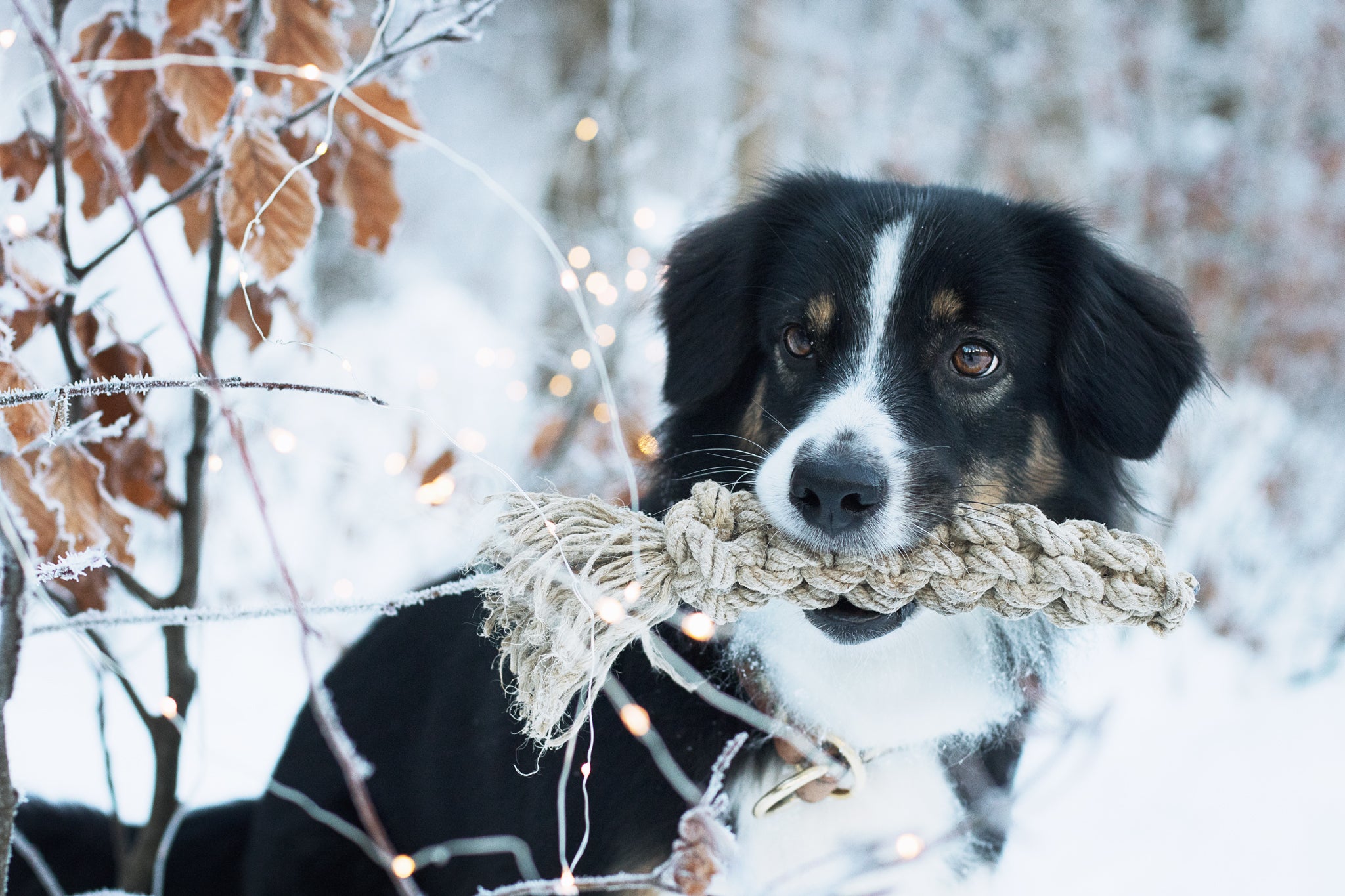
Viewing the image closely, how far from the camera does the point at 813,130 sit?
7898 mm

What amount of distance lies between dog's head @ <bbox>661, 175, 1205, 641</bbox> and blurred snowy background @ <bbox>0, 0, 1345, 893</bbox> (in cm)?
30

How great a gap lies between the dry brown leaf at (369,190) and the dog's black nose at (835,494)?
1.10m

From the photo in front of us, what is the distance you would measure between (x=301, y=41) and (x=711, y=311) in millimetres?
1012

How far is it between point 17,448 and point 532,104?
8.62m

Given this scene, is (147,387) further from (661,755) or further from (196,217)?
(661,755)

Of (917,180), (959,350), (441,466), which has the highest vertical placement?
(917,180)

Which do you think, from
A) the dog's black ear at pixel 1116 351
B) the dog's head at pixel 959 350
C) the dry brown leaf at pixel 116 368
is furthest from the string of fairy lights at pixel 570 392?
the dog's black ear at pixel 1116 351

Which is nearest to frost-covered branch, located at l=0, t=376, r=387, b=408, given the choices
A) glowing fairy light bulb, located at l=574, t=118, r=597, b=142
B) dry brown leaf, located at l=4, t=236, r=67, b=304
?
dry brown leaf, located at l=4, t=236, r=67, b=304

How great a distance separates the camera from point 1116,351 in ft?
6.63

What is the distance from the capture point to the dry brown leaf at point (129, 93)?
183 centimetres

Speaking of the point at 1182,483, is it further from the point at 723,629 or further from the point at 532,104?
the point at 532,104

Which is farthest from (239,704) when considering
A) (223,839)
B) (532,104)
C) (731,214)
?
(532,104)

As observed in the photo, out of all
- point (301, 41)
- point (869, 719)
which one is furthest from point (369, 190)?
point (869, 719)

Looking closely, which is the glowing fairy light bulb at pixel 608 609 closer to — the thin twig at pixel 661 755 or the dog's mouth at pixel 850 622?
the thin twig at pixel 661 755
